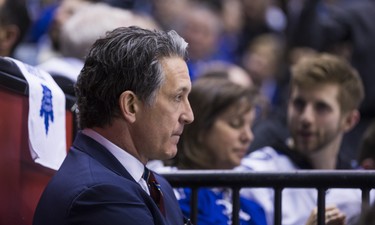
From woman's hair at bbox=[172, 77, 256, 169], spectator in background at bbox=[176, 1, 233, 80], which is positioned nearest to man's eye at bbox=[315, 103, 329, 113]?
woman's hair at bbox=[172, 77, 256, 169]

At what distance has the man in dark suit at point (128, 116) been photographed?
3.11 metres

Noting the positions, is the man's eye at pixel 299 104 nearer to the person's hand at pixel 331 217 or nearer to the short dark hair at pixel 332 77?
the short dark hair at pixel 332 77

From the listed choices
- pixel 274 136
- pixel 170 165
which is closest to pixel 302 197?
pixel 170 165

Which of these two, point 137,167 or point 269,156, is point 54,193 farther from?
point 269,156

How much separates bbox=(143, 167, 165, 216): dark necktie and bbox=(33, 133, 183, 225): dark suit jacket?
0.08 meters

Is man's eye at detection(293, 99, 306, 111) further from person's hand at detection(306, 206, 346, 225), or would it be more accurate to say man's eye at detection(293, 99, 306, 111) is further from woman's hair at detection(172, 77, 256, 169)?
person's hand at detection(306, 206, 346, 225)

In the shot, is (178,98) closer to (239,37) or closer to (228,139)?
(228,139)

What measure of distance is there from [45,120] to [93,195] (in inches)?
27.0

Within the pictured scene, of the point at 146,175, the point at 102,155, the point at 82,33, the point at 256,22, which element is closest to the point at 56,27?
the point at 82,33

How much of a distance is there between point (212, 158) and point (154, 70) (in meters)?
1.68

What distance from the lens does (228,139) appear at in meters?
4.88

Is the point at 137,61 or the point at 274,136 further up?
the point at 137,61

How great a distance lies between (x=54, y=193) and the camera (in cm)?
308

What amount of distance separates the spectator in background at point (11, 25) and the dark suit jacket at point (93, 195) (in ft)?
9.02
